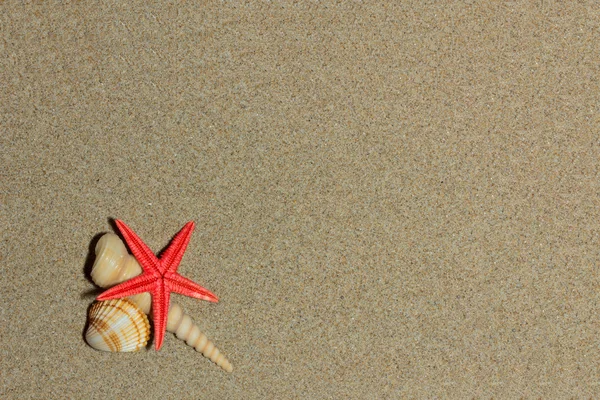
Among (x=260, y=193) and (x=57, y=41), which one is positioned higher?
(x=57, y=41)

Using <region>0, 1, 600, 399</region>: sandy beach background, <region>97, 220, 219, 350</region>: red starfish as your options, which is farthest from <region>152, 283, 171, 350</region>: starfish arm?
<region>0, 1, 600, 399</region>: sandy beach background

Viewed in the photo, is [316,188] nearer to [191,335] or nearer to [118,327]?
[191,335]

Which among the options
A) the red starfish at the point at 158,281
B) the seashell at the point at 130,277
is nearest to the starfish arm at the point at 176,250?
the red starfish at the point at 158,281

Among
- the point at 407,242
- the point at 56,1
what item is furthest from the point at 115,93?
the point at 407,242

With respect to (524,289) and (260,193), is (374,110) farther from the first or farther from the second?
(524,289)

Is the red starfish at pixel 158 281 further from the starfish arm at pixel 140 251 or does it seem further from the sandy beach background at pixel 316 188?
the sandy beach background at pixel 316 188

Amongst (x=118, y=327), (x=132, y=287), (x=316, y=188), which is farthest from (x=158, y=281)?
(x=316, y=188)
